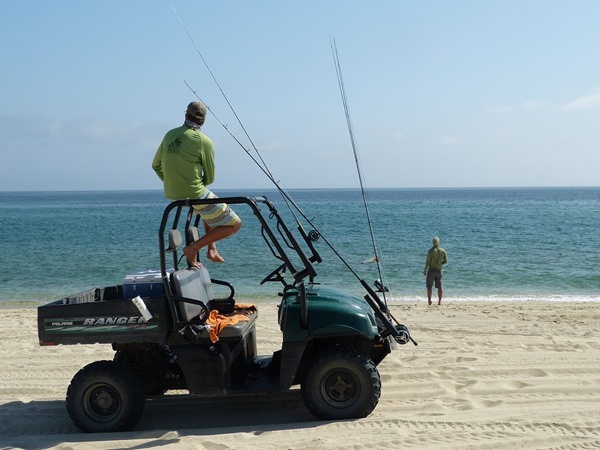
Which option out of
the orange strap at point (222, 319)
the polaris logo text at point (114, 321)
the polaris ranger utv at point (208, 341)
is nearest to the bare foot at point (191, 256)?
the polaris ranger utv at point (208, 341)

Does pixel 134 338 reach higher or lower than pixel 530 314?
higher

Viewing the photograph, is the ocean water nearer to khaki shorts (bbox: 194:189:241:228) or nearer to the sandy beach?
the sandy beach

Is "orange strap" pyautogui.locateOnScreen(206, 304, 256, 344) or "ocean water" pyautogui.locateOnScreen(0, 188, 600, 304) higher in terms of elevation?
"orange strap" pyautogui.locateOnScreen(206, 304, 256, 344)

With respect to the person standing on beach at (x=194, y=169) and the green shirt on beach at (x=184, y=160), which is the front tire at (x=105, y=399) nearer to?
the person standing on beach at (x=194, y=169)

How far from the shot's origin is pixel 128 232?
147 ft

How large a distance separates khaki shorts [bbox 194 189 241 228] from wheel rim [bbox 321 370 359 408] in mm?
1427

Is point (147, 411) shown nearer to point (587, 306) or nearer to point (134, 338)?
point (134, 338)

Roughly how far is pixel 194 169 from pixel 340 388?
203cm

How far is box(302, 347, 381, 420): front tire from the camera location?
5324mm

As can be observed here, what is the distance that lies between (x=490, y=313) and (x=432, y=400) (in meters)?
6.92

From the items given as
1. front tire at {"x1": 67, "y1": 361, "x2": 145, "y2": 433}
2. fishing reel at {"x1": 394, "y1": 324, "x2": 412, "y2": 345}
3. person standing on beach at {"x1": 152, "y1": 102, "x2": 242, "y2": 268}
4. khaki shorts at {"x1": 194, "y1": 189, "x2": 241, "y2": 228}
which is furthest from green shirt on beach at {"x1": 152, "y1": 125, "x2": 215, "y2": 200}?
fishing reel at {"x1": 394, "y1": 324, "x2": 412, "y2": 345}

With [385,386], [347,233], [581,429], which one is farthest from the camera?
[347,233]

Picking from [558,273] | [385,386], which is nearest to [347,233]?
[558,273]

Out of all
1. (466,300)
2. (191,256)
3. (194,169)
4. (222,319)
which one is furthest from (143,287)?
(466,300)
